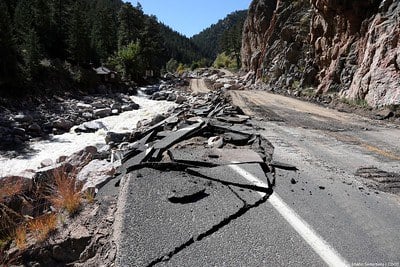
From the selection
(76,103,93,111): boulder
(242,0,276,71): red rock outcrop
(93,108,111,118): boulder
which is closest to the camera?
(93,108,111,118): boulder

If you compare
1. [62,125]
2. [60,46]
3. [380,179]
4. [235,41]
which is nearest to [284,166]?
[380,179]

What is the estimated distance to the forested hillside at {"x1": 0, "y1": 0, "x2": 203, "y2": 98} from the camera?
71.2 feet

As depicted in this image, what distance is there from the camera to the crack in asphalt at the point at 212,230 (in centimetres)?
291

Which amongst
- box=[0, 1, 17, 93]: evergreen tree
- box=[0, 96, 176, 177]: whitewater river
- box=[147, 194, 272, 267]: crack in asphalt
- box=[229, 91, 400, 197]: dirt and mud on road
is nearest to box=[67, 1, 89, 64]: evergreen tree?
box=[0, 1, 17, 93]: evergreen tree

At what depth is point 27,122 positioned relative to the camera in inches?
667

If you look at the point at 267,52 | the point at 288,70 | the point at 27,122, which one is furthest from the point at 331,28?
the point at 27,122

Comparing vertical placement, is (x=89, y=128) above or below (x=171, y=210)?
below

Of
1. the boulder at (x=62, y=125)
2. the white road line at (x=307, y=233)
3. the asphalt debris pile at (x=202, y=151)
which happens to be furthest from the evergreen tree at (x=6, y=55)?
the white road line at (x=307, y=233)

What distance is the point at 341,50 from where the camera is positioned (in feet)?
71.9

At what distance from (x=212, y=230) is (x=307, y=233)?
1050mm

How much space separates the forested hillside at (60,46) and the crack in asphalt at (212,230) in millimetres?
21348

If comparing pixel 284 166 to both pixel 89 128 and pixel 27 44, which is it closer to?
pixel 89 128

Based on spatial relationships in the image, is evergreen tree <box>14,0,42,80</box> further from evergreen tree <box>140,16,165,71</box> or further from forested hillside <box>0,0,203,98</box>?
evergreen tree <box>140,16,165,71</box>

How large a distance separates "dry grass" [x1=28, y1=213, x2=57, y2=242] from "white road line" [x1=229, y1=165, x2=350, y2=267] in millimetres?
2787
